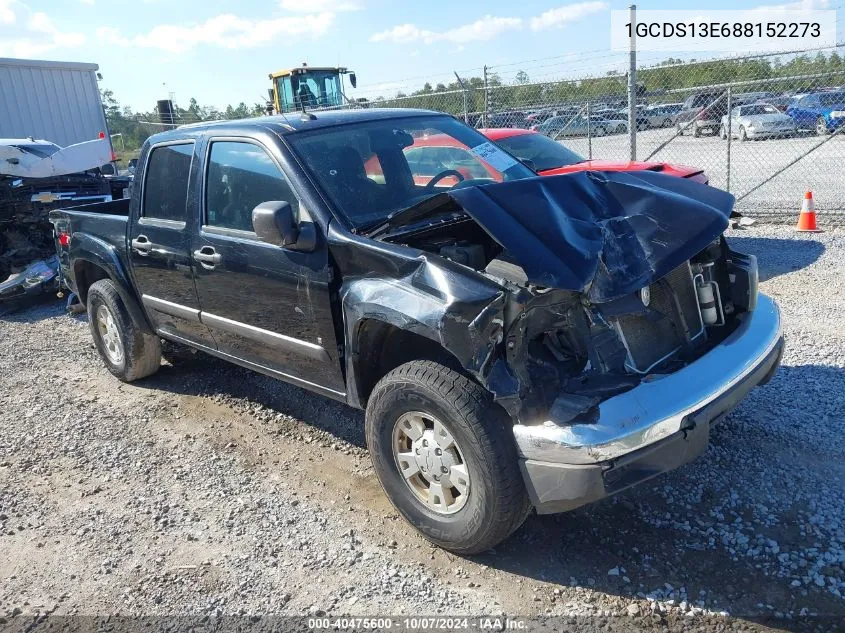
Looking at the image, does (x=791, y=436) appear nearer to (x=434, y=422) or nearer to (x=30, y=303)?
(x=434, y=422)

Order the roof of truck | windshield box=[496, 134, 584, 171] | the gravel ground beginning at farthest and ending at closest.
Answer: windshield box=[496, 134, 584, 171]
the roof of truck
the gravel ground

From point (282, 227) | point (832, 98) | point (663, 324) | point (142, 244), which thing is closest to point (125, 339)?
point (142, 244)

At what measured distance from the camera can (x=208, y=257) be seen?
4.28 meters

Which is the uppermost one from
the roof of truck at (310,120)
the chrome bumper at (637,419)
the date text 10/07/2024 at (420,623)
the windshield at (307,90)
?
the windshield at (307,90)

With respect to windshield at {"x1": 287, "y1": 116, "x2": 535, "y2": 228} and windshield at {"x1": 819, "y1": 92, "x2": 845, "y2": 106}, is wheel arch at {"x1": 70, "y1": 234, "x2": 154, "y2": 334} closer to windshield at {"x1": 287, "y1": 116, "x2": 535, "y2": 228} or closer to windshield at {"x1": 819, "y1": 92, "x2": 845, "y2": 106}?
windshield at {"x1": 287, "y1": 116, "x2": 535, "y2": 228}

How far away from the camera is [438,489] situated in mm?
3279

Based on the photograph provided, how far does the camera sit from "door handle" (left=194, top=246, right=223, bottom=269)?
4.23m

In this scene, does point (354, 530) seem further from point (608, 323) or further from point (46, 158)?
point (46, 158)

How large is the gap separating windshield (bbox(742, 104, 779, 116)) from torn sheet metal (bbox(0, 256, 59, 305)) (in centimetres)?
1459

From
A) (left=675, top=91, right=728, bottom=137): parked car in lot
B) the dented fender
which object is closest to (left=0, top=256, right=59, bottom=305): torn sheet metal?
the dented fender

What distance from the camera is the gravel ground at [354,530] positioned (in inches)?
117

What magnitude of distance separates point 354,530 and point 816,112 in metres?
16.0

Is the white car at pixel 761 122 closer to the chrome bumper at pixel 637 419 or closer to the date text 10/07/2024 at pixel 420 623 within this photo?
the chrome bumper at pixel 637 419

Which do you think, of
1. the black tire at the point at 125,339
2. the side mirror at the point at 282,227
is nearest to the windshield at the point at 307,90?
the black tire at the point at 125,339
